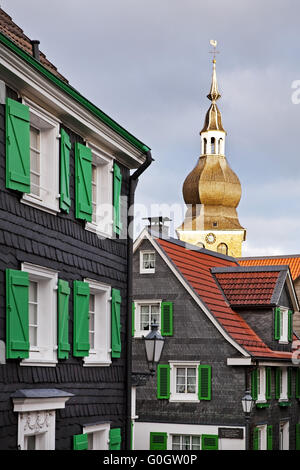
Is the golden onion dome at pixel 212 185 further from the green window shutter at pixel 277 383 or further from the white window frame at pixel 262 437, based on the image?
the white window frame at pixel 262 437

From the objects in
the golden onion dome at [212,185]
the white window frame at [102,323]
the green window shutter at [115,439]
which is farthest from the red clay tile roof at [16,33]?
the golden onion dome at [212,185]

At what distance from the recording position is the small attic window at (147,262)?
102ft

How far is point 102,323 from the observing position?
→ 56.7ft

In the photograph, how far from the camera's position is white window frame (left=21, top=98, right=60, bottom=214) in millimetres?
14766

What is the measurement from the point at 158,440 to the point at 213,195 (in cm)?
6314

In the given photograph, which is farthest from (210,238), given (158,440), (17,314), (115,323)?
(17,314)

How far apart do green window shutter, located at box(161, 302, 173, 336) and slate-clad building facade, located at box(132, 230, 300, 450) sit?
3 centimetres

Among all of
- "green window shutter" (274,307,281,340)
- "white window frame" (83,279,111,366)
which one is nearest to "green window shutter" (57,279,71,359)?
"white window frame" (83,279,111,366)

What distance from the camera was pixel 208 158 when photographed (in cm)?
9344

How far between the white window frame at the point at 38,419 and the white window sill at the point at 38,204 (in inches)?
117

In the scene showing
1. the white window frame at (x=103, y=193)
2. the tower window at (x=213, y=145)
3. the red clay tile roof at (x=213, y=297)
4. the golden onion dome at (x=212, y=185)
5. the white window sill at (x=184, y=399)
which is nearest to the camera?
the white window frame at (x=103, y=193)

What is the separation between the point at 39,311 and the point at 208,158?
79.8 metres

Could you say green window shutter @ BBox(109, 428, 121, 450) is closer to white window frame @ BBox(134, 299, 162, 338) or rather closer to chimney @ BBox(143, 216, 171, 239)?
white window frame @ BBox(134, 299, 162, 338)
